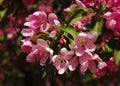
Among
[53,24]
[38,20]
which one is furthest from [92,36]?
[38,20]

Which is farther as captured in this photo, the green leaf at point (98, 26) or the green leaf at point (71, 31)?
the green leaf at point (98, 26)

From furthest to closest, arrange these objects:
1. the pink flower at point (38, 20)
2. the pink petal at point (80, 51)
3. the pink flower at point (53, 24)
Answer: the pink flower at point (38, 20) < the pink flower at point (53, 24) < the pink petal at point (80, 51)

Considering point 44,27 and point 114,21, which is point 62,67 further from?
point 114,21

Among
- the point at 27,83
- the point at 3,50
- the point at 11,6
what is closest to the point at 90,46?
the point at 11,6

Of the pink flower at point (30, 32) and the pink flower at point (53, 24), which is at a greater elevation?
the pink flower at point (53, 24)

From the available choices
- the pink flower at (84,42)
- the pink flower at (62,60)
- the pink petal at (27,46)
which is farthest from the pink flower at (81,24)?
the pink petal at (27,46)

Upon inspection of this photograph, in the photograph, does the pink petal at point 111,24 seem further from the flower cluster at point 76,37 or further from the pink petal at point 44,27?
the pink petal at point 44,27

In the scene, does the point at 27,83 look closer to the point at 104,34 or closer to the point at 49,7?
the point at 49,7
